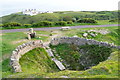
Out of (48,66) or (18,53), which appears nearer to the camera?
(18,53)

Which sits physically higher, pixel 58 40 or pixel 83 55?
pixel 58 40

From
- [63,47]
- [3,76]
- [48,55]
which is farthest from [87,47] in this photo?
[3,76]

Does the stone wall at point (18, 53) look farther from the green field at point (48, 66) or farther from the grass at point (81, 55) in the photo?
the grass at point (81, 55)

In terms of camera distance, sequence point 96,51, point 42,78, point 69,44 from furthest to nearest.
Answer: point 69,44
point 96,51
point 42,78

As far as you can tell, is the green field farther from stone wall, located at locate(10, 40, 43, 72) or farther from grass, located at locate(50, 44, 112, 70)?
grass, located at locate(50, 44, 112, 70)

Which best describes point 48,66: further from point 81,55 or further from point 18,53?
point 81,55

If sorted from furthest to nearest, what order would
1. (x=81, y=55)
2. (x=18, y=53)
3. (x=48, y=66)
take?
(x=81, y=55) → (x=48, y=66) → (x=18, y=53)

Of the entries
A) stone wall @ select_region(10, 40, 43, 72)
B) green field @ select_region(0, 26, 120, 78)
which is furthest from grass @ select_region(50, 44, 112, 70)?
stone wall @ select_region(10, 40, 43, 72)

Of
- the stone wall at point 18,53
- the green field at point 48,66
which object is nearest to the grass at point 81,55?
the green field at point 48,66

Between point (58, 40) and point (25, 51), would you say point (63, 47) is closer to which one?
point (58, 40)

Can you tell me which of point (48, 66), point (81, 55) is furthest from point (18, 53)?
point (81, 55)

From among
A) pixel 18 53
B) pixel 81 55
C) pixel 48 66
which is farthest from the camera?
pixel 81 55
